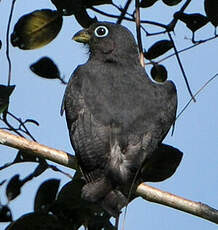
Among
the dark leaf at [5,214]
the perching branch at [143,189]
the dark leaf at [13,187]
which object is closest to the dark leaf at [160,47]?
the perching branch at [143,189]

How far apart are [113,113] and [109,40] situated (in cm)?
100

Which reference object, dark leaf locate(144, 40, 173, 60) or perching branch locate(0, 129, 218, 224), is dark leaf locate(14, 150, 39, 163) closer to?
perching branch locate(0, 129, 218, 224)

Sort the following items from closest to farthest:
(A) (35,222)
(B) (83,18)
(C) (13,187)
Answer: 1. (A) (35,222)
2. (C) (13,187)
3. (B) (83,18)

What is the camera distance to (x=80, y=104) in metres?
5.17

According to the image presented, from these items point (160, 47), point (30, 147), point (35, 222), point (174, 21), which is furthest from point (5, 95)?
point (174, 21)

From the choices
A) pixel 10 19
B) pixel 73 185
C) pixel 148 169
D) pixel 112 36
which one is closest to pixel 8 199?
pixel 73 185

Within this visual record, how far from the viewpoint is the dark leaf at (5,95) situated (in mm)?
4699

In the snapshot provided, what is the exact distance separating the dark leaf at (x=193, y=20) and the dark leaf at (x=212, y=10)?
13cm

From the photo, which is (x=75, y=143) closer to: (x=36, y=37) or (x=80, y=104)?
(x=80, y=104)

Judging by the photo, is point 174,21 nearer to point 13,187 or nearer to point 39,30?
point 39,30

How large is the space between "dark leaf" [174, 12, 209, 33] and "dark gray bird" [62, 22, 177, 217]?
1.39 feet

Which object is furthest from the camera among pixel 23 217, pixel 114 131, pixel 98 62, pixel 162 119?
pixel 98 62

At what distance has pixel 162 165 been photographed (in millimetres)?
4820

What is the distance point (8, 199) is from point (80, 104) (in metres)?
0.78
